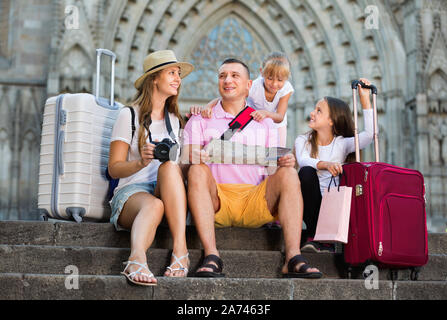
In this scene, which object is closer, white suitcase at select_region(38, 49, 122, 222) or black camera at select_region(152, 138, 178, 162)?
black camera at select_region(152, 138, 178, 162)

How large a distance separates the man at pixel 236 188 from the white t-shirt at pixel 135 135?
16cm

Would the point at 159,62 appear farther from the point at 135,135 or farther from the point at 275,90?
the point at 275,90

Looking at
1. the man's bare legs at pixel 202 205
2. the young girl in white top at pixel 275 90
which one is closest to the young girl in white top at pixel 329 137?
the young girl in white top at pixel 275 90

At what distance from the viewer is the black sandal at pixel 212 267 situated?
3184 mm

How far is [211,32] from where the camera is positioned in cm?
1216

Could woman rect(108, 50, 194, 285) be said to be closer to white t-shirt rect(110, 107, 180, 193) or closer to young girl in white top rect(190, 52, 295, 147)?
white t-shirt rect(110, 107, 180, 193)

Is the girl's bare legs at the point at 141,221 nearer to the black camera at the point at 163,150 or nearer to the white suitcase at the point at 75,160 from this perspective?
the black camera at the point at 163,150

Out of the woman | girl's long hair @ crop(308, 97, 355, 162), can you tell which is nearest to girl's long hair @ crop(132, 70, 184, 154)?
the woman

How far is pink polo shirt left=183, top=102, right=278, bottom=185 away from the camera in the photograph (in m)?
3.87

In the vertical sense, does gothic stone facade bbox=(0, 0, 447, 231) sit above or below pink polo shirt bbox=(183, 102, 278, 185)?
above

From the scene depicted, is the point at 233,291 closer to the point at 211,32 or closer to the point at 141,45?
the point at 141,45

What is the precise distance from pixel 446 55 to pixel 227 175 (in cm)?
850

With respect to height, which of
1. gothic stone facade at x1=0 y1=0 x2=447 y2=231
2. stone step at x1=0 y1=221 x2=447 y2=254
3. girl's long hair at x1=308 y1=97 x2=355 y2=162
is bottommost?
stone step at x1=0 y1=221 x2=447 y2=254

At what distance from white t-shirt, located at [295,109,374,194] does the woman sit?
2.91 ft
